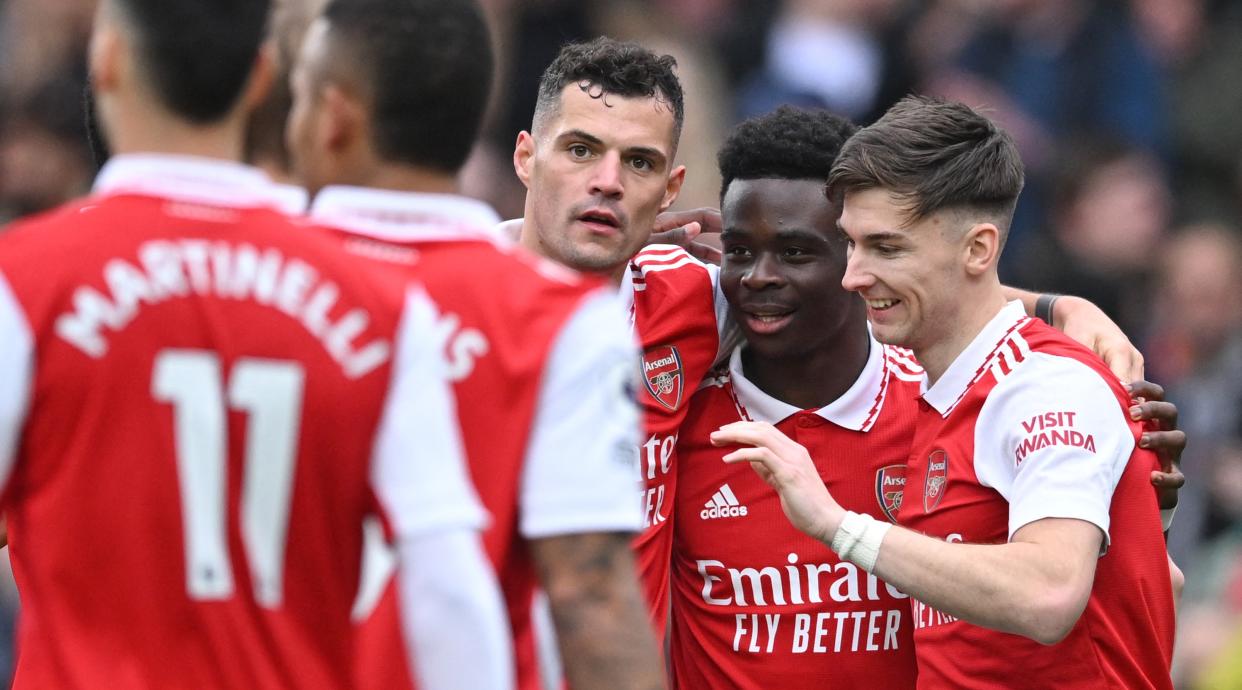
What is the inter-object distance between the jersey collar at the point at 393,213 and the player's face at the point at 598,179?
1857 millimetres

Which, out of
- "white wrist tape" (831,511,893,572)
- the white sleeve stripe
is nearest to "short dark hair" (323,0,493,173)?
the white sleeve stripe

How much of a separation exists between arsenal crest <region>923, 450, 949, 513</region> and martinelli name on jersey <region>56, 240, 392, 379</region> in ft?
6.35

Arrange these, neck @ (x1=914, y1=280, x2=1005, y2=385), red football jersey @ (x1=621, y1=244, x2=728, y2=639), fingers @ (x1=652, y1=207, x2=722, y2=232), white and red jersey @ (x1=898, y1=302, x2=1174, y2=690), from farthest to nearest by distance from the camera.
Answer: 1. fingers @ (x1=652, y1=207, x2=722, y2=232)
2. red football jersey @ (x1=621, y1=244, x2=728, y2=639)
3. neck @ (x1=914, y1=280, x2=1005, y2=385)
4. white and red jersey @ (x1=898, y1=302, x2=1174, y2=690)

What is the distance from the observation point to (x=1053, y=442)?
4.03m

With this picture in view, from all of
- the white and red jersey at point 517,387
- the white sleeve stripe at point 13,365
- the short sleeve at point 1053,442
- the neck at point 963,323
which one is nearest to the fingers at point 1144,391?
the short sleeve at point 1053,442

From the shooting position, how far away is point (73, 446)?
2826mm

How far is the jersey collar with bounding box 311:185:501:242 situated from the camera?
123 inches

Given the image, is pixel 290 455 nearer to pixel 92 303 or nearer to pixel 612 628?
pixel 92 303

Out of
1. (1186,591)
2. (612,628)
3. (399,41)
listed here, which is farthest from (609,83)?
(1186,591)

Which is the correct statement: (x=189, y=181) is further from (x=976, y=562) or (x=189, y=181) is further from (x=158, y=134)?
(x=976, y=562)

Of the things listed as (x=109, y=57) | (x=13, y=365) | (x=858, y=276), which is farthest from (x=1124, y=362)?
(x=13, y=365)

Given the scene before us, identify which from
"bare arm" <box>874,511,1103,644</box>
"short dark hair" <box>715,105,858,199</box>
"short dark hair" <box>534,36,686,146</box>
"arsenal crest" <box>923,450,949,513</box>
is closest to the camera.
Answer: "bare arm" <box>874,511,1103,644</box>

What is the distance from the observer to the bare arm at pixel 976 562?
12.8ft

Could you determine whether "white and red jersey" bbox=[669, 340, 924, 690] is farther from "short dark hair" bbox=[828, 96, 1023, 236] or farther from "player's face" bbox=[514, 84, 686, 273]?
"short dark hair" bbox=[828, 96, 1023, 236]
